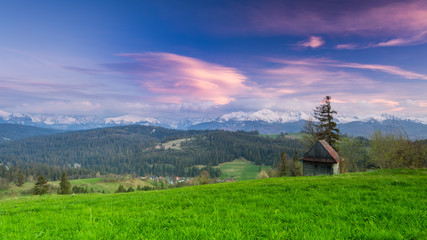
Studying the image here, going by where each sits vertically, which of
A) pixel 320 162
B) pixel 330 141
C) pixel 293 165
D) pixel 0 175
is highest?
pixel 330 141

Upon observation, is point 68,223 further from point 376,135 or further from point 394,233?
point 376,135

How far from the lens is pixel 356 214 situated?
5.96m

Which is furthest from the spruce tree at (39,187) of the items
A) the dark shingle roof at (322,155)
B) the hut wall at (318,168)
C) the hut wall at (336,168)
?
the hut wall at (336,168)

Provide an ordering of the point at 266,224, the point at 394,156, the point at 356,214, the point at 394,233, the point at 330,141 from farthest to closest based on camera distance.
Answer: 1. the point at 330,141
2. the point at 394,156
3. the point at 356,214
4. the point at 266,224
5. the point at 394,233

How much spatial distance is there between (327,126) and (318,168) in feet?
52.6

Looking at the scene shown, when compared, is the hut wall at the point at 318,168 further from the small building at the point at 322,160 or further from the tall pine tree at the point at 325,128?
the tall pine tree at the point at 325,128

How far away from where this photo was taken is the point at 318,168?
4328 cm

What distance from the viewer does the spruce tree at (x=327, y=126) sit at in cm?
5272

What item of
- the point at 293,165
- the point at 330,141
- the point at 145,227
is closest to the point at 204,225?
the point at 145,227

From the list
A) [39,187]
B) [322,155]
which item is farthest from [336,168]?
[39,187]

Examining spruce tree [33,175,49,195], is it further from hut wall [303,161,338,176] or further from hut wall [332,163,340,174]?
hut wall [332,163,340,174]

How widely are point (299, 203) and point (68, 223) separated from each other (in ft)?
25.5

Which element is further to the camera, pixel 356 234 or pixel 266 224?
pixel 266 224

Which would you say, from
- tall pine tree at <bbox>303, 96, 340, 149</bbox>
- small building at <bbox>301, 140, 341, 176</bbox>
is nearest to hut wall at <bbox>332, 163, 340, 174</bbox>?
small building at <bbox>301, 140, 341, 176</bbox>
